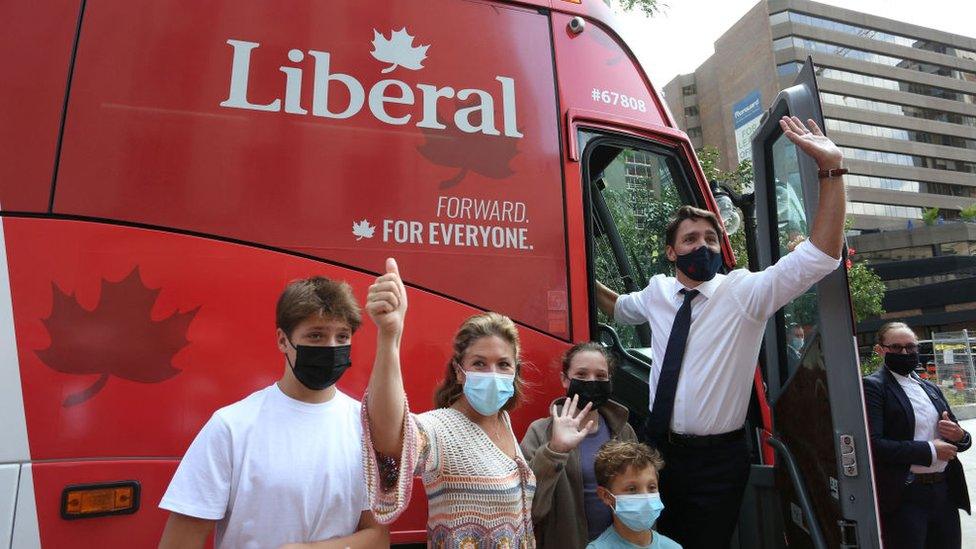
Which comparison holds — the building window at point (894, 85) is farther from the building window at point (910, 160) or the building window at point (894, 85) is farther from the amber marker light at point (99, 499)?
the amber marker light at point (99, 499)

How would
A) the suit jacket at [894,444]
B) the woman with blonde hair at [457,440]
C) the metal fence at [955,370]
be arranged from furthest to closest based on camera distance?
the metal fence at [955,370] < the suit jacket at [894,444] < the woman with blonde hair at [457,440]

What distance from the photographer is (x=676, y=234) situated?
103 inches

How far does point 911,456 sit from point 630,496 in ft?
7.86

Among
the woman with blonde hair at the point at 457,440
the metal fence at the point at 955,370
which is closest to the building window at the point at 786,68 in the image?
the metal fence at the point at 955,370

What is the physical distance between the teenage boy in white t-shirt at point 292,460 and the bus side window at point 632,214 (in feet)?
5.25

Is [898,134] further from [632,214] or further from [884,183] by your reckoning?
[632,214]

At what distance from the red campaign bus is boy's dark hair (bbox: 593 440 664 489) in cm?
41

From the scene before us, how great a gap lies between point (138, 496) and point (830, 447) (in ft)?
8.09

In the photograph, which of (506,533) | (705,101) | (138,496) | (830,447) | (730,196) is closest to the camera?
(506,533)

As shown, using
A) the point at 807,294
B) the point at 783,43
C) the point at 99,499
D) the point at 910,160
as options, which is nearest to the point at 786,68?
the point at 783,43

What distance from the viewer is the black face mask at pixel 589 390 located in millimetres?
2338

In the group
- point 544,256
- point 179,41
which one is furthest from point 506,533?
point 179,41

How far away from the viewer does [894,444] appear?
11.4 ft

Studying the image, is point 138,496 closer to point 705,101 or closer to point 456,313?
point 456,313
